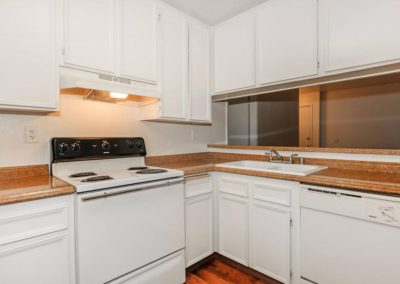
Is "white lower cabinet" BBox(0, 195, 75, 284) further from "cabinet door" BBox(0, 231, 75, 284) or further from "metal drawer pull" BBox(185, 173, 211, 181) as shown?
"metal drawer pull" BBox(185, 173, 211, 181)

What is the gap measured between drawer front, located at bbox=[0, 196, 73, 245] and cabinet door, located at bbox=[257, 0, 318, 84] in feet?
5.94

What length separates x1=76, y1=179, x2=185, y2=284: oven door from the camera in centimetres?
125

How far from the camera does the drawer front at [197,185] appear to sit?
1.86 metres

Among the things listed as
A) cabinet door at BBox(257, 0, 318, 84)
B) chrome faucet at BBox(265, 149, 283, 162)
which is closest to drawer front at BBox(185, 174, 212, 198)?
chrome faucet at BBox(265, 149, 283, 162)

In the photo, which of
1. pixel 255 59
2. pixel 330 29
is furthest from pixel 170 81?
pixel 330 29

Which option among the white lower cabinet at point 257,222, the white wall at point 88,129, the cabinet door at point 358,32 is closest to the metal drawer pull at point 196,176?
the white lower cabinet at point 257,222

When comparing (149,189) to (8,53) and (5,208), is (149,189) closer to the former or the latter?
(5,208)

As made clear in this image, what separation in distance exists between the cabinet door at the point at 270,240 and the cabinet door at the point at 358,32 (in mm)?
1142

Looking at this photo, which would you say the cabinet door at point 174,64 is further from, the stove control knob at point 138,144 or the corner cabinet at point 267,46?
the corner cabinet at point 267,46

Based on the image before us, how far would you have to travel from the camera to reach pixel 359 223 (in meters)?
1.28

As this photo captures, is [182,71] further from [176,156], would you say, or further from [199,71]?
[176,156]

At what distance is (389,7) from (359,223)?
136 cm

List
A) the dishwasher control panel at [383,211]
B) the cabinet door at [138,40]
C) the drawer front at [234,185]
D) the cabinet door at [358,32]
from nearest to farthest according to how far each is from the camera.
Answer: the dishwasher control panel at [383,211]
the cabinet door at [358,32]
the cabinet door at [138,40]
the drawer front at [234,185]

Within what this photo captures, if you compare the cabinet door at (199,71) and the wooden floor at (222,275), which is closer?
the wooden floor at (222,275)
